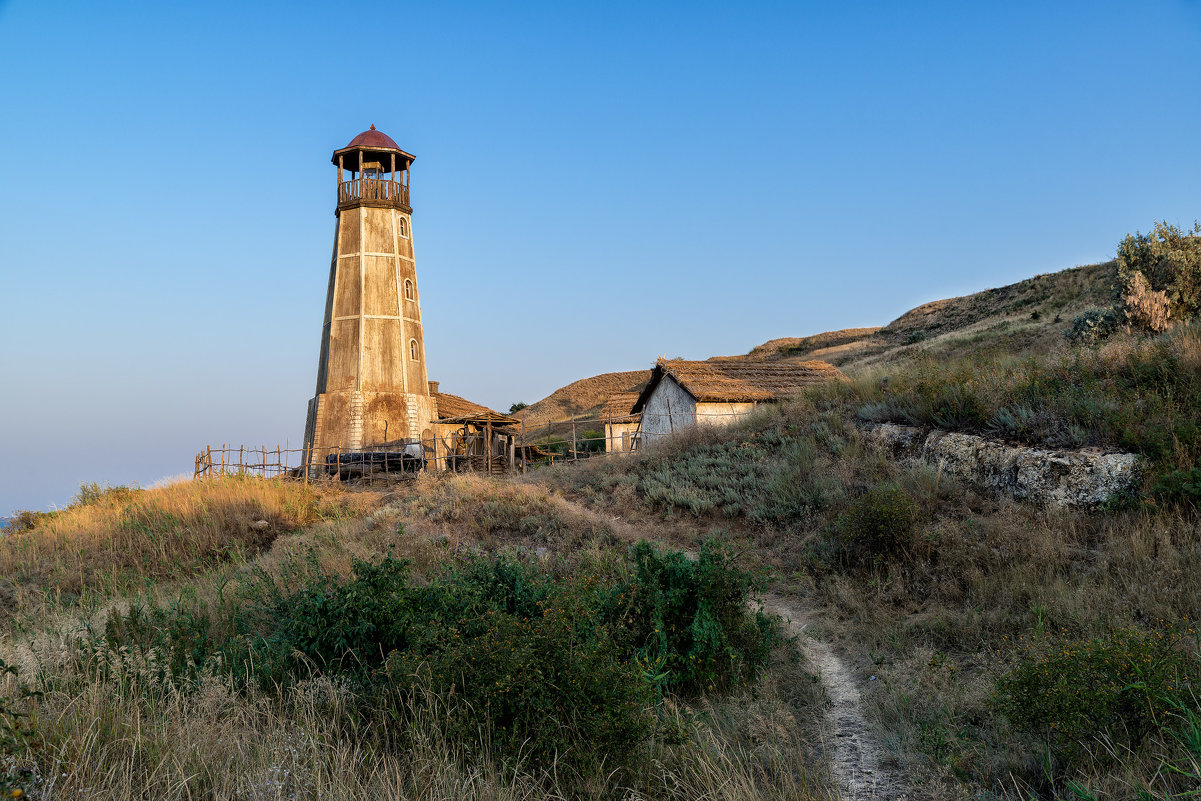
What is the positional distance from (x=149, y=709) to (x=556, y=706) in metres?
2.63

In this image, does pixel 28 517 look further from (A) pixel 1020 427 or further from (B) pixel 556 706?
(A) pixel 1020 427

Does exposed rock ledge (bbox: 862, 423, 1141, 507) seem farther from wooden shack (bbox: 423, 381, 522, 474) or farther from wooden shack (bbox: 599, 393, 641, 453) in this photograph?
wooden shack (bbox: 599, 393, 641, 453)

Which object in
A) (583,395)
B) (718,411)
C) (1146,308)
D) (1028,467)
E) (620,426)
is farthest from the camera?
(583,395)

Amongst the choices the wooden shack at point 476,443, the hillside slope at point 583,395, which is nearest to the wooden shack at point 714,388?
the wooden shack at point 476,443

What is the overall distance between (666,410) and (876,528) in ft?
51.9

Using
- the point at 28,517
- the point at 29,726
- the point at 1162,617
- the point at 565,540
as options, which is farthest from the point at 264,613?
the point at 28,517

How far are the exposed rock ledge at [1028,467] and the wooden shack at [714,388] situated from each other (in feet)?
30.4

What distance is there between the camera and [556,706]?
13.6 ft

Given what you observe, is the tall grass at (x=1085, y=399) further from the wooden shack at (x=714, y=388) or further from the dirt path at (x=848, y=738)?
the wooden shack at (x=714, y=388)

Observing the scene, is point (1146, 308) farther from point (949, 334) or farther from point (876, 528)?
point (949, 334)

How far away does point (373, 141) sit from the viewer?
1196 inches

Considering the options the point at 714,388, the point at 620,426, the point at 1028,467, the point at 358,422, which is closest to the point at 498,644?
the point at 1028,467

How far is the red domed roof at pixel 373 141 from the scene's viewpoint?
30109 mm

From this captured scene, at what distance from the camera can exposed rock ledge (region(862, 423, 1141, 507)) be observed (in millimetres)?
8297
